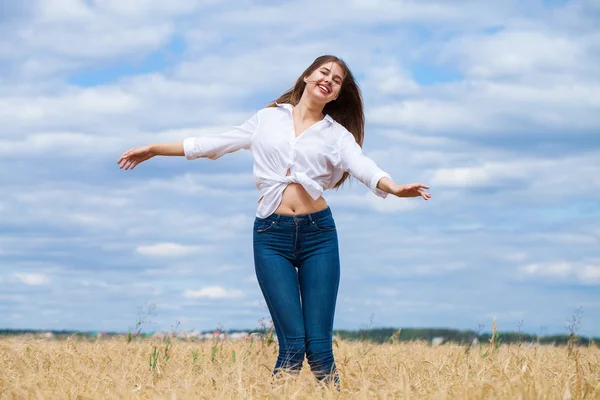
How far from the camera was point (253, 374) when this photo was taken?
635 cm

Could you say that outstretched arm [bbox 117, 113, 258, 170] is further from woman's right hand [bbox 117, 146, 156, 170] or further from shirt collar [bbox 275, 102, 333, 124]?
shirt collar [bbox 275, 102, 333, 124]

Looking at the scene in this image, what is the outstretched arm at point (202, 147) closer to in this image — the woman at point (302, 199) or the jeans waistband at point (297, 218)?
the woman at point (302, 199)

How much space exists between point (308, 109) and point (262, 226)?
0.99 meters

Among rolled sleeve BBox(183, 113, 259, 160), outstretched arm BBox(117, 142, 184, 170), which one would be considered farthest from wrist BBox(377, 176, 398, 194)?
outstretched arm BBox(117, 142, 184, 170)

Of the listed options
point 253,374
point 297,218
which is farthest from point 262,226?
point 253,374

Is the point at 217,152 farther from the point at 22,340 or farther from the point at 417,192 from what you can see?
the point at 22,340

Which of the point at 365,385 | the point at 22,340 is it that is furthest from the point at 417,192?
the point at 22,340

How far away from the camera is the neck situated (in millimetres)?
6070

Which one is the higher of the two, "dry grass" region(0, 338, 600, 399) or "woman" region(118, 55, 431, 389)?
"woman" region(118, 55, 431, 389)

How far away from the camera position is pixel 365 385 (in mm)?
5203

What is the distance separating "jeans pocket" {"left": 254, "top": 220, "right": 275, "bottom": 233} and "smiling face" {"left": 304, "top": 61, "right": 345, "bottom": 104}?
1.03m

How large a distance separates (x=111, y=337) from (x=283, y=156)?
4903mm

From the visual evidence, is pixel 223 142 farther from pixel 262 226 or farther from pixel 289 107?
pixel 262 226

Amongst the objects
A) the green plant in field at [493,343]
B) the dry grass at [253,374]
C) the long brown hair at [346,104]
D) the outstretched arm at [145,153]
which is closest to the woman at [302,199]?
the outstretched arm at [145,153]
